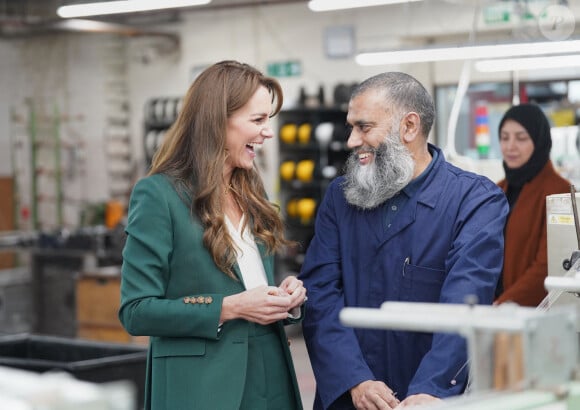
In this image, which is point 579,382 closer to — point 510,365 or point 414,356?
point 510,365

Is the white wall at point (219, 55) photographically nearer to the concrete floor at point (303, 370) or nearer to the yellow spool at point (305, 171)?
the yellow spool at point (305, 171)

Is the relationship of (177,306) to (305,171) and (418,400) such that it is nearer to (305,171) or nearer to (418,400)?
(418,400)

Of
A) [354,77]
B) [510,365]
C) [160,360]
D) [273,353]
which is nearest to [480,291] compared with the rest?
[273,353]

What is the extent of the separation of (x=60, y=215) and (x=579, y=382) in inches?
448

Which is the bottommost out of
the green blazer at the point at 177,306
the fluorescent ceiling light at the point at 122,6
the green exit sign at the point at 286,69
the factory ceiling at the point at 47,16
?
the green blazer at the point at 177,306

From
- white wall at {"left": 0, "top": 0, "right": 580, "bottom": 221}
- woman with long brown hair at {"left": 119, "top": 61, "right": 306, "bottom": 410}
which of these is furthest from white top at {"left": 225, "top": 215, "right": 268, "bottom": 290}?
white wall at {"left": 0, "top": 0, "right": 580, "bottom": 221}

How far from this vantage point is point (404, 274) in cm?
266

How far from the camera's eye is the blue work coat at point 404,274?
8.40ft

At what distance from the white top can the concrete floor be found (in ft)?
11.9

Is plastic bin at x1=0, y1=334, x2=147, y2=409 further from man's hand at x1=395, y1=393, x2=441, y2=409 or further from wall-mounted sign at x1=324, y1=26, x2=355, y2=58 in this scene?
wall-mounted sign at x1=324, y1=26, x2=355, y2=58

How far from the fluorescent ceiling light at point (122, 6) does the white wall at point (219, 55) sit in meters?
5.51

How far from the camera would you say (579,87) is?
8930 mm

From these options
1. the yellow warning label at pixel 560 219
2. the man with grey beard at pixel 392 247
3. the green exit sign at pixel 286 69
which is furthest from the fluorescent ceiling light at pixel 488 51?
the green exit sign at pixel 286 69

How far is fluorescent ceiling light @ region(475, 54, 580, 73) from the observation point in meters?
4.35
